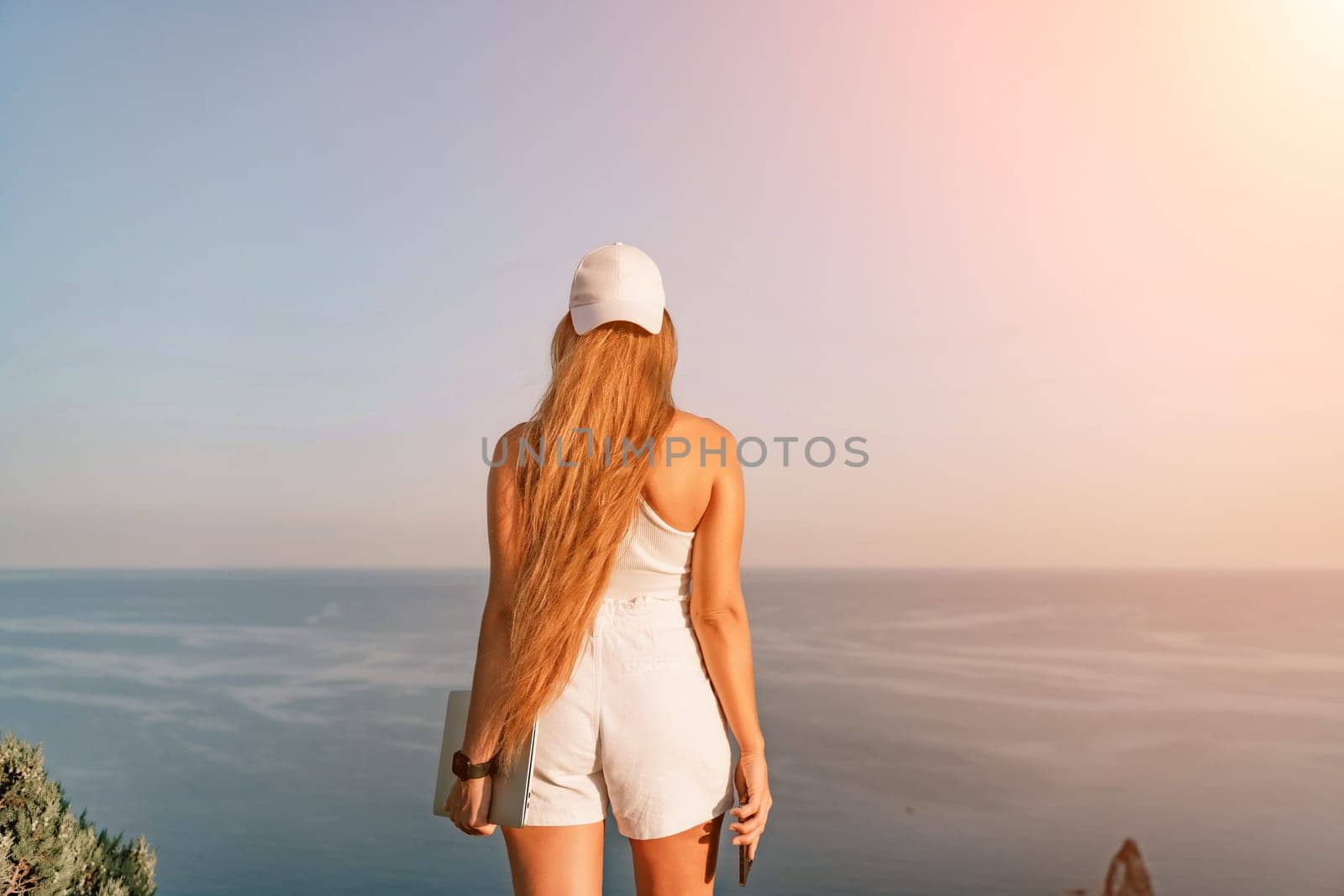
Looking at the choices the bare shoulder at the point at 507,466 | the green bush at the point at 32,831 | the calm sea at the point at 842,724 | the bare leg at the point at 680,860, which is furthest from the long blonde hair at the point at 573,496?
the calm sea at the point at 842,724

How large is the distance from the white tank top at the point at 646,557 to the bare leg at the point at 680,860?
354mm

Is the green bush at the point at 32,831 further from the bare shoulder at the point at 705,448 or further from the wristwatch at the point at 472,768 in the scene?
the bare shoulder at the point at 705,448

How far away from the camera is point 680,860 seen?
1488 millimetres

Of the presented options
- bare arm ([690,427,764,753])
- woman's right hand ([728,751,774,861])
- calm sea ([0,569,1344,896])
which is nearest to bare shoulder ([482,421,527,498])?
bare arm ([690,427,764,753])

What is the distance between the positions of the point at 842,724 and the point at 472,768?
6.45ft

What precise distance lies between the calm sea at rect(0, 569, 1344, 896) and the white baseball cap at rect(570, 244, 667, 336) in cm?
177

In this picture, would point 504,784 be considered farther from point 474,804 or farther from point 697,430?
point 697,430

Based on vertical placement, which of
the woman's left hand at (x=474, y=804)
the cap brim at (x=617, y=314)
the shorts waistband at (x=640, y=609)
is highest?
the cap brim at (x=617, y=314)

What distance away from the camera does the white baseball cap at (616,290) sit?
149cm

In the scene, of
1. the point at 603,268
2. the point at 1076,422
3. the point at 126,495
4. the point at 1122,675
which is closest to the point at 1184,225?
the point at 1076,422

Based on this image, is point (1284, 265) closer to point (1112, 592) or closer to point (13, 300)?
point (1112, 592)

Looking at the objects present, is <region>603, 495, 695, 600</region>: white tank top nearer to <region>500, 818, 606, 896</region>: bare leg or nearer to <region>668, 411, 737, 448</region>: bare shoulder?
<region>668, 411, 737, 448</region>: bare shoulder

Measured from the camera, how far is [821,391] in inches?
126

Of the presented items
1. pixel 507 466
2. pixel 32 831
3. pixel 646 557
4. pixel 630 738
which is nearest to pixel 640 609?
pixel 646 557
